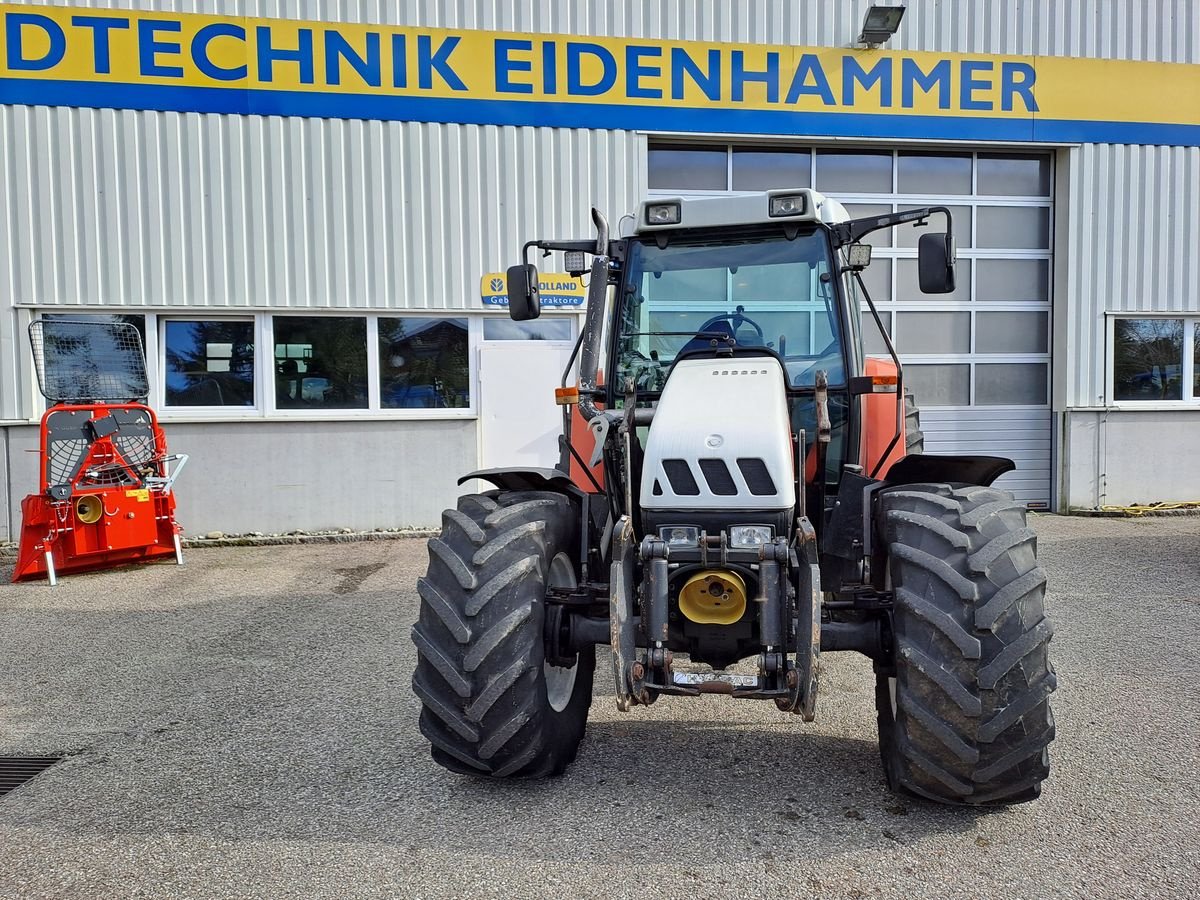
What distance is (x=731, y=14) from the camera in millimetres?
9992

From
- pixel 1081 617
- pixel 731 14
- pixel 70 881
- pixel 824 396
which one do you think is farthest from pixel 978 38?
pixel 70 881

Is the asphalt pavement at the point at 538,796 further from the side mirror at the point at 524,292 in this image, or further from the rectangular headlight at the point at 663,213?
the rectangular headlight at the point at 663,213

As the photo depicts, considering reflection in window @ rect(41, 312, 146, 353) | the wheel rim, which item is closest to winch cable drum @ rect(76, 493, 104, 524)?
reflection in window @ rect(41, 312, 146, 353)

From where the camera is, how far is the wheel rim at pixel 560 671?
3502 mm

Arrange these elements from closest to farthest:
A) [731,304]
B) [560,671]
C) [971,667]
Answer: [971,667] → [560,671] → [731,304]

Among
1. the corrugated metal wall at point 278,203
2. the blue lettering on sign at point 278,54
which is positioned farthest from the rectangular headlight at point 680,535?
the blue lettering on sign at point 278,54

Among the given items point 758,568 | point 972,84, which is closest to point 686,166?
point 972,84

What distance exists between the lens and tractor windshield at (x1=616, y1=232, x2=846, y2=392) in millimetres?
4043

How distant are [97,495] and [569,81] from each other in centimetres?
636

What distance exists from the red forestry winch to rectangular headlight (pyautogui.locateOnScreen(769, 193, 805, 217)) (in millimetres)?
6336

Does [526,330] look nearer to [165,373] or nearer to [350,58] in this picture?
[350,58]

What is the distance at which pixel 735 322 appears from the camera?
4133 mm

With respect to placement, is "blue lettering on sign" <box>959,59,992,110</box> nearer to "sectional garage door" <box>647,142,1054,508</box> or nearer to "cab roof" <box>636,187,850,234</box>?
"sectional garage door" <box>647,142,1054,508</box>

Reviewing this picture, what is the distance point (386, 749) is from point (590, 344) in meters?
1.97
